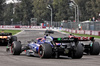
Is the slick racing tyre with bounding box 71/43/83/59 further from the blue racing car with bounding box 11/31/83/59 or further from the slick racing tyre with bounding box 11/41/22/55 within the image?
the slick racing tyre with bounding box 11/41/22/55

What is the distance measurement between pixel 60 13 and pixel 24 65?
11062 centimetres

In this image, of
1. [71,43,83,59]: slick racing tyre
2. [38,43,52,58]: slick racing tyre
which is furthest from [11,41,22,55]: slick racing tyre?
[71,43,83,59]: slick racing tyre

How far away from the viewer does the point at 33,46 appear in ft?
46.1

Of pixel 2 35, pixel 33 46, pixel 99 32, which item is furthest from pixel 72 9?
pixel 33 46

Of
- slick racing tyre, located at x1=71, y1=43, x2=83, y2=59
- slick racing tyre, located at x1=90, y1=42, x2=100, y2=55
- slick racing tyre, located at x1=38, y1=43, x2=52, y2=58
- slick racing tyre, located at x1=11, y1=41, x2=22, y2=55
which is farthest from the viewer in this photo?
slick racing tyre, located at x1=90, y1=42, x2=100, y2=55

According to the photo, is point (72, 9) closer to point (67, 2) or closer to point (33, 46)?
point (67, 2)

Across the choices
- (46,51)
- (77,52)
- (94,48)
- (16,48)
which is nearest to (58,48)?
(46,51)

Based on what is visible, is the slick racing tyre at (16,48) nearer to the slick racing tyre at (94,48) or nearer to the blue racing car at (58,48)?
the blue racing car at (58,48)

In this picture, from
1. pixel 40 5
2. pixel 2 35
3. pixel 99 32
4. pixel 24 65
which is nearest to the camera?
pixel 24 65

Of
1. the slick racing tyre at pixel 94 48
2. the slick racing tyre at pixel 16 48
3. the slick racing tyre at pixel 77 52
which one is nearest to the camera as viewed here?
the slick racing tyre at pixel 77 52

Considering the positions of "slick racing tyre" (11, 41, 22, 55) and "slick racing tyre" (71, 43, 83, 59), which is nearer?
"slick racing tyre" (71, 43, 83, 59)

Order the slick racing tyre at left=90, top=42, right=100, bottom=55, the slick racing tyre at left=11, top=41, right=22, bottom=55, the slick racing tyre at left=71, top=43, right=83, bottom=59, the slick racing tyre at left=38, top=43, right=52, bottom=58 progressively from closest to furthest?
the slick racing tyre at left=38, top=43, right=52, bottom=58 → the slick racing tyre at left=71, top=43, right=83, bottom=59 → the slick racing tyre at left=11, top=41, right=22, bottom=55 → the slick racing tyre at left=90, top=42, right=100, bottom=55

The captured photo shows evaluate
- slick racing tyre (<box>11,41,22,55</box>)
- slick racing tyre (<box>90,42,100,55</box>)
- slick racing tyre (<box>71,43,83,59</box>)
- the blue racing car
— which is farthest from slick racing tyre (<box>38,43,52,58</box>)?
slick racing tyre (<box>90,42,100,55</box>)

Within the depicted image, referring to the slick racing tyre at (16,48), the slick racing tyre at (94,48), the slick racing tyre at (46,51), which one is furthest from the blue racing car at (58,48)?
the slick racing tyre at (94,48)
